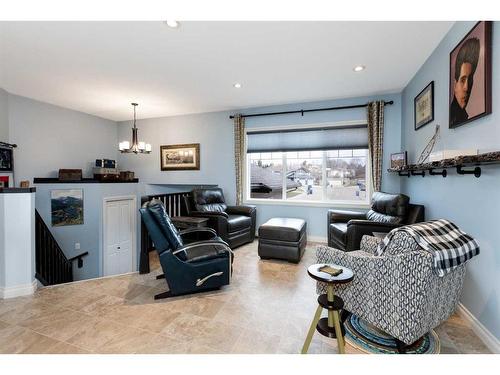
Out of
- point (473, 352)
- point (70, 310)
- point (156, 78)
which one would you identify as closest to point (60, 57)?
point (156, 78)

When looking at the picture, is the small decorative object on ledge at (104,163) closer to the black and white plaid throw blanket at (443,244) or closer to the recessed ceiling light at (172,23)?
the recessed ceiling light at (172,23)

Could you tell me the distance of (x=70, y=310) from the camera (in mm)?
2168

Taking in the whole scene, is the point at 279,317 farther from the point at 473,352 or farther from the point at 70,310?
the point at 70,310

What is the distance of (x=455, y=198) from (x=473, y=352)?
1284mm

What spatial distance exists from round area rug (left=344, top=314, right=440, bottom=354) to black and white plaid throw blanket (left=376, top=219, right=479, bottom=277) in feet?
2.20

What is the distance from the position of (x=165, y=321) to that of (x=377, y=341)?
1700mm

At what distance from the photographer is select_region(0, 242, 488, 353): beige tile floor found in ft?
5.66

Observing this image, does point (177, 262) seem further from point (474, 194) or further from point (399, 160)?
point (399, 160)

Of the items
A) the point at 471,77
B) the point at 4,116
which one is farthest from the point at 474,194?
the point at 4,116

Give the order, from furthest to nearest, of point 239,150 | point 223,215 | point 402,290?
1. point 239,150
2. point 223,215
3. point 402,290

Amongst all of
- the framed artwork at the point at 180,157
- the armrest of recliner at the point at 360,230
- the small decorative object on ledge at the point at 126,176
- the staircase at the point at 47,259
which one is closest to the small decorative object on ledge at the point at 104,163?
the small decorative object on ledge at the point at 126,176

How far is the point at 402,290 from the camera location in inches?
58.3

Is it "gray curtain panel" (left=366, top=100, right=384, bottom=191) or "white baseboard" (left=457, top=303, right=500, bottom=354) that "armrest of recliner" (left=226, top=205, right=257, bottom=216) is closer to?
"gray curtain panel" (left=366, top=100, right=384, bottom=191)

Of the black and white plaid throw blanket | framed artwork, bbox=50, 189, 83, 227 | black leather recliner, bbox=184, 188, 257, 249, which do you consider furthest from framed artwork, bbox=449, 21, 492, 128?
framed artwork, bbox=50, 189, 83, 227
